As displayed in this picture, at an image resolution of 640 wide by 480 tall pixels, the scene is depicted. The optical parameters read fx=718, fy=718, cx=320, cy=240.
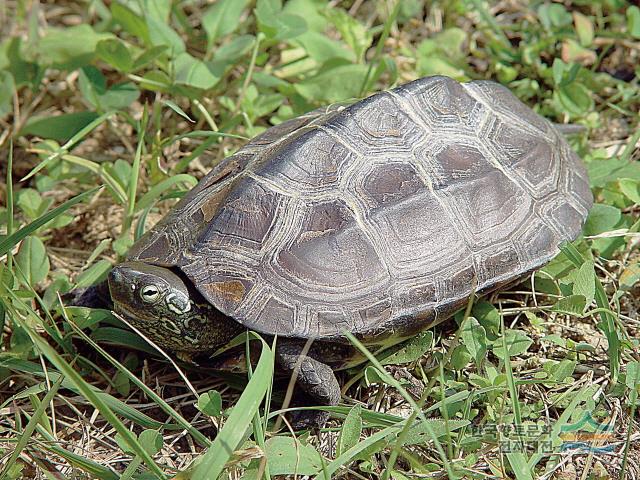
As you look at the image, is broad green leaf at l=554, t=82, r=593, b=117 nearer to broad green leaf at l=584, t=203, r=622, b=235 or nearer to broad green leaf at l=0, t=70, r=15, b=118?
broad green leaf at l=584, t=203, r=622, b=235

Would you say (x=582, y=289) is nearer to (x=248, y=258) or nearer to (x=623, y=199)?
(x=623, y=199)

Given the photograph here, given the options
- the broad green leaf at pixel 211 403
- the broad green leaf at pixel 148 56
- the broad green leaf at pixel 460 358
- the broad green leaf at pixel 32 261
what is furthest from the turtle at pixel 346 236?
the broad green leaf at pixel 148 56

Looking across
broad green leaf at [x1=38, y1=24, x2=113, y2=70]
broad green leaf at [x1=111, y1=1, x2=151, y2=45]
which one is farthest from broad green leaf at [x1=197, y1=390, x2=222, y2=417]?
broad green leaf at [x1=38, y1=24, x2=113, y2=70]

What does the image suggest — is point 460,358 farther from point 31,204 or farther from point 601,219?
point 31,204

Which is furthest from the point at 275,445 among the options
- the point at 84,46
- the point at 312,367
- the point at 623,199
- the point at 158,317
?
the point at 84,46

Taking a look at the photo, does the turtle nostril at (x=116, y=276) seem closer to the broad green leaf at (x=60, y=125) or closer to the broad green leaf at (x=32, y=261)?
the broad green leaf at (x=32, y=261)

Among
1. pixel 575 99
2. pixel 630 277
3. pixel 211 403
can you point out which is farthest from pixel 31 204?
pixel 575 99
